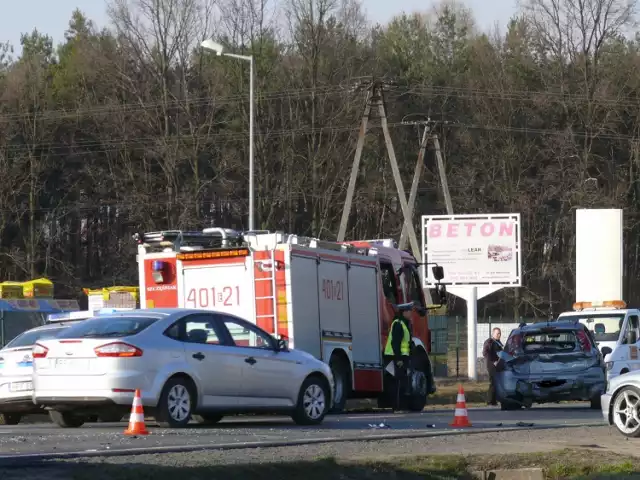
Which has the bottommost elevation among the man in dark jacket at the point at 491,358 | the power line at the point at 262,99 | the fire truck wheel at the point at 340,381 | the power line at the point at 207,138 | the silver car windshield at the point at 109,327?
the man in dark jacket at the point at 491,358

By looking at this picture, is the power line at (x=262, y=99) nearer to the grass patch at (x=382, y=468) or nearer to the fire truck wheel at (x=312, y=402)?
the fire truck wheel at (x=312, y=402)

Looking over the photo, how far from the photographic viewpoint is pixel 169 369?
1572 cm

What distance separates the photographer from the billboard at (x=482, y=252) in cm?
4106

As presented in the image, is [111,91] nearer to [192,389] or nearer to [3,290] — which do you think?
[3,290]

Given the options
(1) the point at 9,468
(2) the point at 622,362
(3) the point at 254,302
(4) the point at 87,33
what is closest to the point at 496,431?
(3) the point at 254,302

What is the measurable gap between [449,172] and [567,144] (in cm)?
607

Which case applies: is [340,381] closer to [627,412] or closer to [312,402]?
[312,402]

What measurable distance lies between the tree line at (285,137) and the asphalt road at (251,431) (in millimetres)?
37443

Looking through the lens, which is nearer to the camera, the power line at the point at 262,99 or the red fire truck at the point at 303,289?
the red fire truck at the point at 303,289

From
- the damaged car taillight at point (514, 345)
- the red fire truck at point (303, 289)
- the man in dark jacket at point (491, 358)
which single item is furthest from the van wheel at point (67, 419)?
the man in dark jacket at point (491, 358)

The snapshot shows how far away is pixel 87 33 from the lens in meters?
66.0

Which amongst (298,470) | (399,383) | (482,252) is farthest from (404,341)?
(482,252)

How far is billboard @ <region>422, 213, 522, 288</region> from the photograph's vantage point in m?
41.1

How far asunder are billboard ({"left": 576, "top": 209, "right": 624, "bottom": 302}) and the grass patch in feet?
80.8
